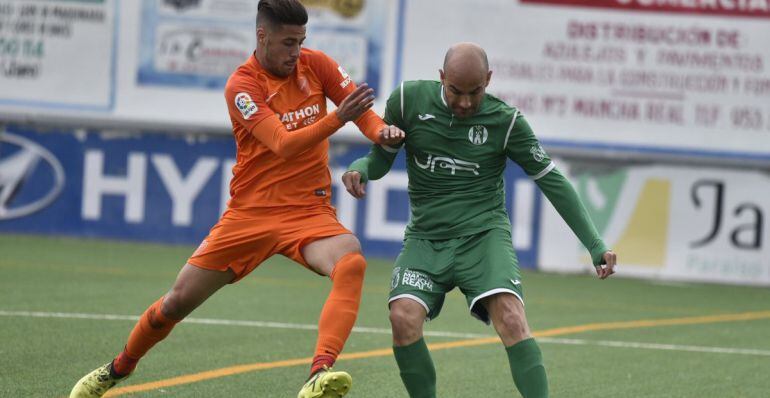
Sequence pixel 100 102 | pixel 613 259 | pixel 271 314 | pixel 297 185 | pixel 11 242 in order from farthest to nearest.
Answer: pixel 100 102 < pixel 11 242 < pixel 271 314 < pixel 297 185 < pixel 613 259

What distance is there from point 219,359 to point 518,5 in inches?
390

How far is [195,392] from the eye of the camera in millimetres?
8023

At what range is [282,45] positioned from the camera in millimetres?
7289

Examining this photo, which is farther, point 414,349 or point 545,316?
point 545,316

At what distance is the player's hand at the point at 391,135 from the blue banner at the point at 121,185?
11108 millimetres

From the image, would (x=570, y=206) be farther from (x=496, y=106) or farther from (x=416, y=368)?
(x=416, y=368)

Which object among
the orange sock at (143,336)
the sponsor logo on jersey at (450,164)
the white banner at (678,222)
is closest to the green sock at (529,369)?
the sponsor logo on jersey at (450,164)

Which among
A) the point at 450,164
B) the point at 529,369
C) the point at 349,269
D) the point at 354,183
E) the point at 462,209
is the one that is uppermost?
the point at 450,164

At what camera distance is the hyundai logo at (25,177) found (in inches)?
715

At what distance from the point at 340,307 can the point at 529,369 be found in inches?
38.2

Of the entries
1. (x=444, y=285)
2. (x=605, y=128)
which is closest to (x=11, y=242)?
(x=605, y=128)

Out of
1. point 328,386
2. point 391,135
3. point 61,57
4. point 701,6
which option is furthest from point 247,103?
point 61,57

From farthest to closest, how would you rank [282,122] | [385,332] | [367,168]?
[385,332], [282,122], [367,168]

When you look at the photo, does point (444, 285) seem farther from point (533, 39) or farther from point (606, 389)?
point (533, 39)
